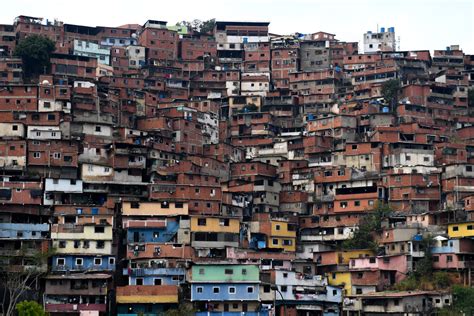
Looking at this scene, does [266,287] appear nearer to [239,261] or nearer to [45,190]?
[239,261]

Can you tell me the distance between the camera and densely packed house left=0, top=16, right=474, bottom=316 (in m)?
50.2

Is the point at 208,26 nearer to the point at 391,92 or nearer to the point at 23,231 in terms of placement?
the point at 391,92

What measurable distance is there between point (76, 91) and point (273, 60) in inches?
896

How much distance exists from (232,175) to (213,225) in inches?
444

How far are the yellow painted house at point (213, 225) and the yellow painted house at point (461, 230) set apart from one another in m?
11.7

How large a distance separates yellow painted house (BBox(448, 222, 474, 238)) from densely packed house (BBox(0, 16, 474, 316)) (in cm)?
8

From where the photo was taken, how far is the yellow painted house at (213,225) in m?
53.7

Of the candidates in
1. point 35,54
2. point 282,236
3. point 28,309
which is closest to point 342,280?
point 282,236

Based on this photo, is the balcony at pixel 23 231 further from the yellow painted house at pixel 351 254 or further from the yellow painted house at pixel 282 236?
the yellow painted house at pixel 351 254

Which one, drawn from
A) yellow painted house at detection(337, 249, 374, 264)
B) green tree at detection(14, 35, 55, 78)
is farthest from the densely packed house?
green tree at detection(14, 35, 55, 78)

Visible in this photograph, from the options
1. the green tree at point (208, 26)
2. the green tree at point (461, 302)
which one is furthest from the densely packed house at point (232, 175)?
the green tree at point (208, 26)

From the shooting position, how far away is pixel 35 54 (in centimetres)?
7425

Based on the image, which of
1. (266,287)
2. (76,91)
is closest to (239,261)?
(266,287)

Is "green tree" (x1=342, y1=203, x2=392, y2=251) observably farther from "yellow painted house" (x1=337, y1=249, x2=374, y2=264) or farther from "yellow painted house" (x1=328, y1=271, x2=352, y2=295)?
"yellow painted house" (x1=328, y1=271, x2=352, y2=295)
